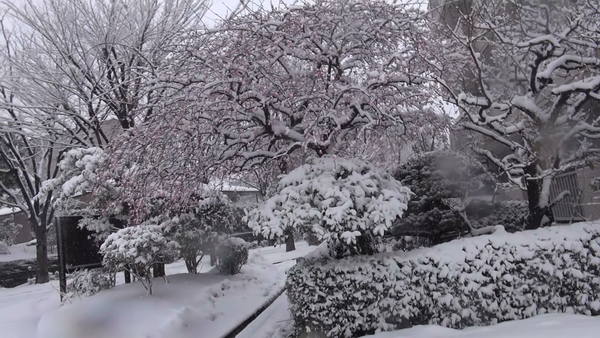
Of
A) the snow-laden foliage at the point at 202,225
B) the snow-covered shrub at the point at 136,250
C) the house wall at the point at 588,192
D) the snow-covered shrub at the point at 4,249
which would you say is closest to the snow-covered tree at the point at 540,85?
the house wall at the point at 588,192

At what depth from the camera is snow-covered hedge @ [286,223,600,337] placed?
5988 millimetres

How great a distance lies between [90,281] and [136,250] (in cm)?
225

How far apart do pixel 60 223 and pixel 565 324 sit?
8902 millimetres

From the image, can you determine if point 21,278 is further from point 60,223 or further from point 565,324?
point 565,324

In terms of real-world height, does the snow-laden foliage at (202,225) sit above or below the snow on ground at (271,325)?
above

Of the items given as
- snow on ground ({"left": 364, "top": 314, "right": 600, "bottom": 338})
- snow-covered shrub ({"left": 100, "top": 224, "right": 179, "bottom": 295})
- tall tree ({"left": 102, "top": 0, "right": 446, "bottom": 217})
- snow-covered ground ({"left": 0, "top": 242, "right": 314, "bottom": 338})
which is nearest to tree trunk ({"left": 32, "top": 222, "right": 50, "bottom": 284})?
snow-covered ground ({"left": 0, "top": 242, "right": 314, "bottom": 338})

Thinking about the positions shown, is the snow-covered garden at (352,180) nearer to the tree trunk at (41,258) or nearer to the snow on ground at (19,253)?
the tree trunk at (41,258)

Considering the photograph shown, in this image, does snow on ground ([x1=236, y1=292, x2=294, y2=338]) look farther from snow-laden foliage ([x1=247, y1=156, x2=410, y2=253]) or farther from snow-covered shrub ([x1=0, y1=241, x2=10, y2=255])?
snow-covered shrub ([x1=0, y1=241, x2=10, y2=255])

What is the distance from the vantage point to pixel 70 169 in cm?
1035

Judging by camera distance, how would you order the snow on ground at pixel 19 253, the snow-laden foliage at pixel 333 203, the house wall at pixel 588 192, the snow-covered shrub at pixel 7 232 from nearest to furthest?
the snow-laden foliage at pixel 333 203
the house wall at pixel 588 192
the snow on ground at pixel 19 253
the snow-covered shrub at pixel 7 232

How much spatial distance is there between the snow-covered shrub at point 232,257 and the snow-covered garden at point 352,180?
1.62 m

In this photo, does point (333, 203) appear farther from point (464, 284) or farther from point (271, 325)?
point (271, 325)

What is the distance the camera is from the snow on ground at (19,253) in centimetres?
2240

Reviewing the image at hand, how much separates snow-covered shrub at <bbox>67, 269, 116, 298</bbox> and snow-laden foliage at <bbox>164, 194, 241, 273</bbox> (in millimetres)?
1539
